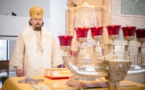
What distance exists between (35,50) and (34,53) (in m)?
0.05

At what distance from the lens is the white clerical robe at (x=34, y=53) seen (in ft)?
11.9

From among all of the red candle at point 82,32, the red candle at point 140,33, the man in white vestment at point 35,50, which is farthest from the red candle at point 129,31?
the man in white vestment at point 35,50

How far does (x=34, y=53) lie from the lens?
3717 mm

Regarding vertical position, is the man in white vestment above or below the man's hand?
above

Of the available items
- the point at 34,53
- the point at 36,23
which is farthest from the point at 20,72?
the point at 36,23

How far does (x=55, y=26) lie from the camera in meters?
6.70

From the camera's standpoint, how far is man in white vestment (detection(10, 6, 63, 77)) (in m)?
3.63

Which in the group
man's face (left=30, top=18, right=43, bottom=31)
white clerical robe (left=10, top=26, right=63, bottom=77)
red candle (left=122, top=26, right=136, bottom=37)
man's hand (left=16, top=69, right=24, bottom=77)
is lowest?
man's hand (left=16, top=69, right=24, bottom=77)

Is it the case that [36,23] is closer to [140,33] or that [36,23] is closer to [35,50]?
[35,50]

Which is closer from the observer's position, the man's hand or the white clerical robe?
the man's hand

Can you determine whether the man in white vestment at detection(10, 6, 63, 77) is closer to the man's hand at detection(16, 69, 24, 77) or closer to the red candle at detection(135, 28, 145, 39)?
the man's hand at detection(16, 69, 24, 77)

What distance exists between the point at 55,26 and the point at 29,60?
3132mm

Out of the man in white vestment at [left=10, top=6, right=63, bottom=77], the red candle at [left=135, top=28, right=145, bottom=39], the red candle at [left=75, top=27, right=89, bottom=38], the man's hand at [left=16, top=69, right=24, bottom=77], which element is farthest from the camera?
the man in white vestment at [left=10, top=6, right=63, bottom=77]

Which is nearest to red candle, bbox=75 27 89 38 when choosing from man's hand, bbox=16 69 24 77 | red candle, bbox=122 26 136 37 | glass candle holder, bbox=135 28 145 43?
red candle, bbox=122 26 136 37
